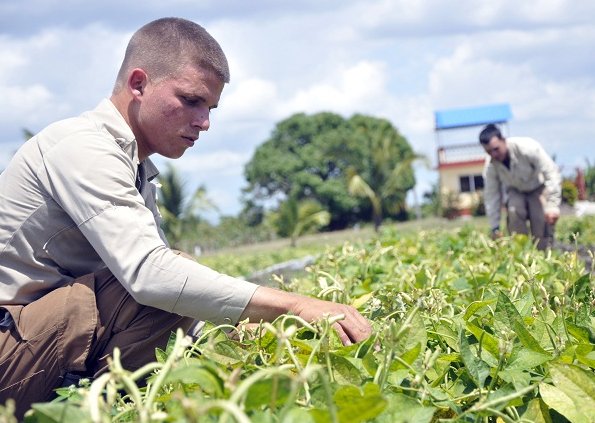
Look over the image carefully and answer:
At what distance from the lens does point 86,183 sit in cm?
243

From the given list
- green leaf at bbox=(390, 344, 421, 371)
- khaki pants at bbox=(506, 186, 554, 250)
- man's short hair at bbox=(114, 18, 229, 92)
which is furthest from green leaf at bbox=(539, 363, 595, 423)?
khaki pants at bbox=(506, 186, 554, 250)

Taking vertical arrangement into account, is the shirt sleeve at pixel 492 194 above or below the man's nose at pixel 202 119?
below

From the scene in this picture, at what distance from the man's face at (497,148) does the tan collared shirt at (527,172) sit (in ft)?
0.39

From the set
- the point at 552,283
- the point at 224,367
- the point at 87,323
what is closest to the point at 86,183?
the point at 87,323

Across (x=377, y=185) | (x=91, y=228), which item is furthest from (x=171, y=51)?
(x=377, y=185)

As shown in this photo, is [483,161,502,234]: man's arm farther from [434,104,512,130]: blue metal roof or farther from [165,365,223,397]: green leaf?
[434,104,512,130]: blue metal roof

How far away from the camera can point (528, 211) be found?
345 inches

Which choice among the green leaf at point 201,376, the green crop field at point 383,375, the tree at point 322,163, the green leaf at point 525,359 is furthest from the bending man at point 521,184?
the tree at point 322,163

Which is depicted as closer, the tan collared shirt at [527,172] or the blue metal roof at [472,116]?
the tan collared shirt at [527,172]

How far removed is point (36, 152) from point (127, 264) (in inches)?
23.6

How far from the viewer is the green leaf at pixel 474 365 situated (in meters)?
1.76

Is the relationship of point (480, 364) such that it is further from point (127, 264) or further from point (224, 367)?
point (127, 264)

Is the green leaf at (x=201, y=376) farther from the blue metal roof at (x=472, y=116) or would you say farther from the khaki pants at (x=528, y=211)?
the blue metal roof at (x=472, y=116)

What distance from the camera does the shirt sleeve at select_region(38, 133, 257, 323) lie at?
2289mm
